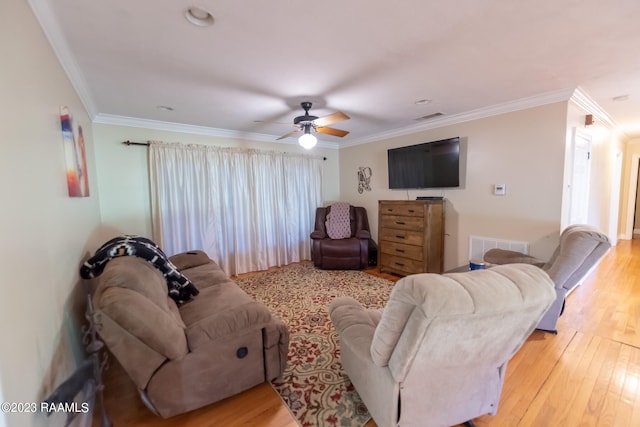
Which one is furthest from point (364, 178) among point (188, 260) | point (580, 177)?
point (188, 260)

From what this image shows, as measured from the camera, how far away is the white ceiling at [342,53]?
144 cm

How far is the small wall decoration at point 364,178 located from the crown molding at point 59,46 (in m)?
3.87

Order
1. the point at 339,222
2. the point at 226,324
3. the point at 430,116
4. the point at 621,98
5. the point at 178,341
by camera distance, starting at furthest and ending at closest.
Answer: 1. the point at 339,222
2. the point at 430,116
3. the point at 621,98
4. the point at 226,324
5. the point at 178,341

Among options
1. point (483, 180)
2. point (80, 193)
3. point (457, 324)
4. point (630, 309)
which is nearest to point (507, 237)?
point (483, 180)

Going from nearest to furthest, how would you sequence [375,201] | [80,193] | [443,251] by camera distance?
[80,193] < [443,251] < [375,201]

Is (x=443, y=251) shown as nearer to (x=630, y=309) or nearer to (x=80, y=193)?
(x=630, y=309)

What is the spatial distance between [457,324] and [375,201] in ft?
12.7

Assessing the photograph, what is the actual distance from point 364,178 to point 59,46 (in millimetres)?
4134

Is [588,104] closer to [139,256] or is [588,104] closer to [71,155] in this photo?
[139,256]

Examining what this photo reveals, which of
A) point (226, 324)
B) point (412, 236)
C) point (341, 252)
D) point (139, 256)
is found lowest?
point (341, 252)

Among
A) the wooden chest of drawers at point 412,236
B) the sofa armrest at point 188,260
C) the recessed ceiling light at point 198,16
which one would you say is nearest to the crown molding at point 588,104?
the wooden chest of drawers at point 412,236

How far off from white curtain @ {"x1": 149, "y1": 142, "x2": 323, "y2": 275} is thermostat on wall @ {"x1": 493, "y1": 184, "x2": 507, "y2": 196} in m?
2.85

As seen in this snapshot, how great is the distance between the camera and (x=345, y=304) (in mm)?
1787

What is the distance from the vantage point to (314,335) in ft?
7.95
